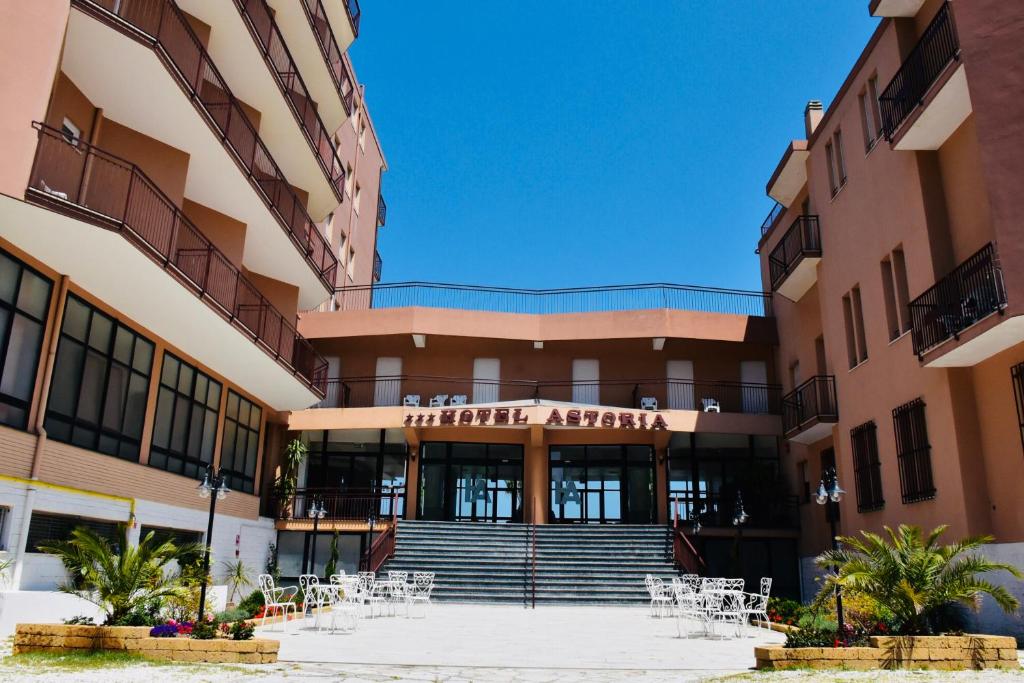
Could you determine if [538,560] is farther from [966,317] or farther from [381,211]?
[381,211]

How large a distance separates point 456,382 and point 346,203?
354 inches

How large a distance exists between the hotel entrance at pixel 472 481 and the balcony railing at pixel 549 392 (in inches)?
70.5

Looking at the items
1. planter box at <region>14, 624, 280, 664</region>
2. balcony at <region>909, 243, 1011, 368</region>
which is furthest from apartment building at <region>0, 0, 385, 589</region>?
balcony at <region>909, 243, 1011, 368</region>

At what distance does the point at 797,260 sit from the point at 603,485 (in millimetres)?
10511

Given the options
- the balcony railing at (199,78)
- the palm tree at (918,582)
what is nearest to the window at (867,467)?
the palm tree at (918,582)

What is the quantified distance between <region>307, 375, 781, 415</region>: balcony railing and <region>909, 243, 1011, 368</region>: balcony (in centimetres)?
1350

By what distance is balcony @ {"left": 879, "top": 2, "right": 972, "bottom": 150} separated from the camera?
1474 cm

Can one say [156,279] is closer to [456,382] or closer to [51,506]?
[51,506]

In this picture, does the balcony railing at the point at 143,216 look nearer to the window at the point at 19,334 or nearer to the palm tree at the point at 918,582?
the window at the point at 19,334

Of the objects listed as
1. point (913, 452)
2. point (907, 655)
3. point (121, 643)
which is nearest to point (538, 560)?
point (913, 452)

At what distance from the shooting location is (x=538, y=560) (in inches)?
911

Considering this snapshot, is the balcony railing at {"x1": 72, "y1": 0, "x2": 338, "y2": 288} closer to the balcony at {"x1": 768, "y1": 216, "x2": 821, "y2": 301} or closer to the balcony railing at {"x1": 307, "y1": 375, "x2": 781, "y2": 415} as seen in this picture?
the balcony railing at {"x1": 307, "y1": 375, "x2": 781, "y2": 415}

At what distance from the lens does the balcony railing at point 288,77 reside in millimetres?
18172

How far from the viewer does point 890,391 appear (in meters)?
17.9
